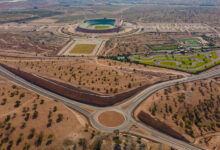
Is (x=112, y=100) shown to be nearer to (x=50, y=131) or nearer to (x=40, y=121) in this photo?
(x=50, y=131)

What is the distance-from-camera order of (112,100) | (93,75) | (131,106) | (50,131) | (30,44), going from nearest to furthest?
(50,131) → (131,106) → (112,100) → (93,75) → (30,44)

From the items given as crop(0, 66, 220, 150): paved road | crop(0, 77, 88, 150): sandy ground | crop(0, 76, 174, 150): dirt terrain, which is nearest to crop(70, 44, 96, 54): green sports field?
crop(0, 66, 220, 150): paved road

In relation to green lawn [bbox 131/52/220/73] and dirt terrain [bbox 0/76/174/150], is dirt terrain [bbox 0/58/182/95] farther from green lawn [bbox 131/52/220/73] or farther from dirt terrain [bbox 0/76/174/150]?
dirt terrain [bbox 0/76/174/150]

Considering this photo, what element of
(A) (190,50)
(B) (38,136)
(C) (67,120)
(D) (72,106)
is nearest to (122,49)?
(A) (190,50)

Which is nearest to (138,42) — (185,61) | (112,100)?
(185,61)

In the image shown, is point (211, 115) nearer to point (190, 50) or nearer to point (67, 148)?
point (67, 148)

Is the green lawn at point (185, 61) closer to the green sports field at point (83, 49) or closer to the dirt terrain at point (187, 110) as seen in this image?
the dirt terrain at point (187, 110)

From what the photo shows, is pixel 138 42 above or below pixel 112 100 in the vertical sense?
above
